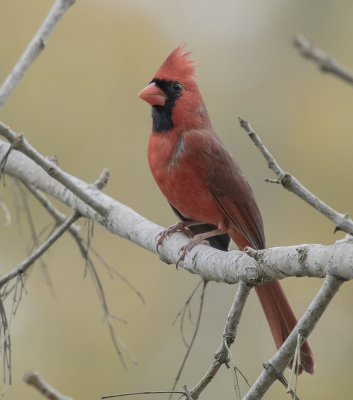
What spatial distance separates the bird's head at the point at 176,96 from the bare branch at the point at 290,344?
5.80ft

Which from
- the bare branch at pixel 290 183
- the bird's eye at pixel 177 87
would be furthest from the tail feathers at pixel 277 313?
the bare branch at pixel 290 183

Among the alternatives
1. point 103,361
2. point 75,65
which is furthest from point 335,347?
point 75,65

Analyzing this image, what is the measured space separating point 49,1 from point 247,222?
12.2 feet

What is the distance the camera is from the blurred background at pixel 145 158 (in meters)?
5.09

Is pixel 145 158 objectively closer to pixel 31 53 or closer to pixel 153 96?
pixel 153 96

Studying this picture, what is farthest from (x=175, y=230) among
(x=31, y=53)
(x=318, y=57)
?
(x=318, y=57)

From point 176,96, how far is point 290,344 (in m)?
1.92

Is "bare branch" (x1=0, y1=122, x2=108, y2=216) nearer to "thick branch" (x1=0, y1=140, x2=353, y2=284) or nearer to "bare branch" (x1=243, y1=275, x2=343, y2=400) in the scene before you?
"thick branch" (x1=0, y1=140, x2=353, y2=284)

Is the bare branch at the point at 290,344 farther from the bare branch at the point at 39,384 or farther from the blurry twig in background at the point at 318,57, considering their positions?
the blurry twig in background at the point at 318,57

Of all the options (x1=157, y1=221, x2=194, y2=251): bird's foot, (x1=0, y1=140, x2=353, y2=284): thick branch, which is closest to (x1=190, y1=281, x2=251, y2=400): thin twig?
(x1=0, y1=140, x2=353, y2=284): thick branch

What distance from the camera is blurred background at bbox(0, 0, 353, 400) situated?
509 cm

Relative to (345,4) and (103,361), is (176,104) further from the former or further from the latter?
(345,4)

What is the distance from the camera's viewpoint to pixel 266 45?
726 centimetres

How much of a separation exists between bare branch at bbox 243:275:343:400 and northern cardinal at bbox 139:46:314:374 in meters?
1.18
